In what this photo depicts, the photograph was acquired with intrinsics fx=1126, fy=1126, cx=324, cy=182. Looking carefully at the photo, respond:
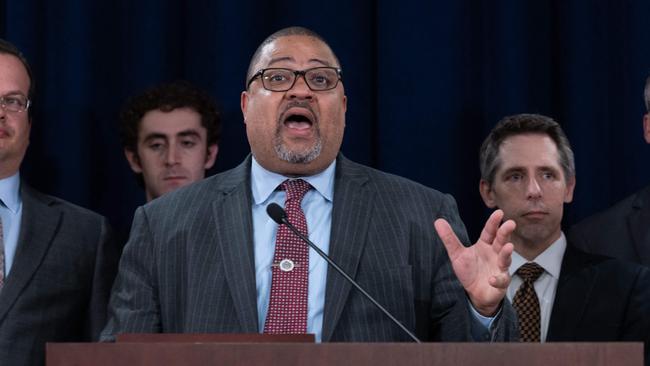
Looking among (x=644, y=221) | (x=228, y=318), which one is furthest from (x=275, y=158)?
(x=644, y=221)

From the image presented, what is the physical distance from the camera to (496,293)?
1.78 metres

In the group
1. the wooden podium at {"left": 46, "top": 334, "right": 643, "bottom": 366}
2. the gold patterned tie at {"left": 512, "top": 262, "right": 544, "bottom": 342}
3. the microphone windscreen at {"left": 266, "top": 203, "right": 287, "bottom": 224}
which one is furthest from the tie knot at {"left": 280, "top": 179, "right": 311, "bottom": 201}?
the wooden podium at {"left": 46, "top": 334, "right": 643, "bottom": 366}

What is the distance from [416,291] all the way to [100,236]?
79 centimetres

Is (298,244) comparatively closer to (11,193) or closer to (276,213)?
(276,213)

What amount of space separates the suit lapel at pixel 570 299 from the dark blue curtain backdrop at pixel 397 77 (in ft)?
1.99

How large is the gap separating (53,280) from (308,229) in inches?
24.0

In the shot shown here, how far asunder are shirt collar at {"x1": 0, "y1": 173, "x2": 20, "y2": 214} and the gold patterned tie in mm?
1146

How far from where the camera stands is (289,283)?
79.4 inches

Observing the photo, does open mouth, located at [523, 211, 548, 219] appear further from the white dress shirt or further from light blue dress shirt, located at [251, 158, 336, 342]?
light blue dress shirt, located at [251, 158, 336, 342]

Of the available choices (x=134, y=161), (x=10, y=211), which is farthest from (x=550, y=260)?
(x=10, y=211)

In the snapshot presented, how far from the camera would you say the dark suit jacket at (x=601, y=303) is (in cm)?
249

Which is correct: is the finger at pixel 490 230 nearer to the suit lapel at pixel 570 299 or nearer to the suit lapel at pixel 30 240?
the suit lapel at pixel 570 299

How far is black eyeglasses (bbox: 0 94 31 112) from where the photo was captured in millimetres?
2476

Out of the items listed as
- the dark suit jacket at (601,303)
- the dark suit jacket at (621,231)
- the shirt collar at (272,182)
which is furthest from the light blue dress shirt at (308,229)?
the dark suit jacket at (621,231)
